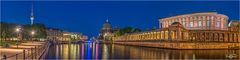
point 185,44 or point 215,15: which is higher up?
point 215,15

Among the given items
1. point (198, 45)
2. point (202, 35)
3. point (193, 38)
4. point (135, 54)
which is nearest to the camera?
point (135, 54)

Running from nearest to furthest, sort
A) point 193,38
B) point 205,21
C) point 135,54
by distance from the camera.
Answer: point 135,54
point 193,38
point 205,21

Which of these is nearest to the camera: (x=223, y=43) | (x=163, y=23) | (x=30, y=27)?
(x=223, y=43)

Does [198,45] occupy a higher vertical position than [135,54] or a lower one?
lower

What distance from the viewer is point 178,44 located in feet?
264

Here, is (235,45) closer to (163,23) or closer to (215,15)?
(215,15)

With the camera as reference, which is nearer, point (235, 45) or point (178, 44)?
point (178, 44)

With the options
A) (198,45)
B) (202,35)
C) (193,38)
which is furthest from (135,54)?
(202,35)

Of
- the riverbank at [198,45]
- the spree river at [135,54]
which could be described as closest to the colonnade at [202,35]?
the riverbank at [198,45]

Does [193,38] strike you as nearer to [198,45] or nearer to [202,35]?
[202,35]

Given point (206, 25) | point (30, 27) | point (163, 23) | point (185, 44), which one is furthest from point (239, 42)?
point (163, 23)

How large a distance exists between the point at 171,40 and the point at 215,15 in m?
74.0

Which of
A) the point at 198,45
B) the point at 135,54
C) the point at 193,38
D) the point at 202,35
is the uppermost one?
the point at 202,35

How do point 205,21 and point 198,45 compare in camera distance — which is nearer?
point 198,45
